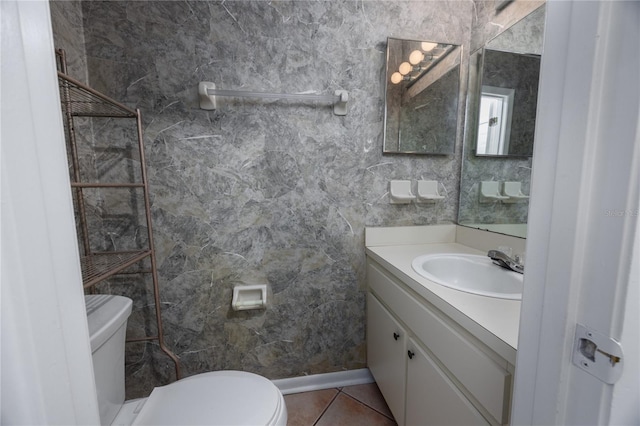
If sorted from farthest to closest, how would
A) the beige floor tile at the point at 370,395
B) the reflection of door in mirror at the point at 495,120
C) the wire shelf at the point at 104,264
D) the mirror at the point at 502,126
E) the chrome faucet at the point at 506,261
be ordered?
the beige floor tile at the point at 370,395 < the reflection of door in mirror at the point at 495,120 < the mirror at the point at 502,126 < the chrome faucet at the point at 506,261 < the wire shelf at the point at 104,264

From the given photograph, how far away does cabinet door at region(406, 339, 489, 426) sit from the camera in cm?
70

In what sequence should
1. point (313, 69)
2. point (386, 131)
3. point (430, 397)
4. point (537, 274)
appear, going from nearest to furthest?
point (537, 274) < point (430, 397) < point (313, 69) < point (386, 131)

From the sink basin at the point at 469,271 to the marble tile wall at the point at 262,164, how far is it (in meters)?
0.32

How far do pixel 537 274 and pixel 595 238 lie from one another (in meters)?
0.09

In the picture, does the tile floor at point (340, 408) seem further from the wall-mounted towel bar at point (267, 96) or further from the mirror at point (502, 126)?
the wall-mounted towel bar at point (267, 96)

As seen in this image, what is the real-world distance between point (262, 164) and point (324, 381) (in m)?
1.30

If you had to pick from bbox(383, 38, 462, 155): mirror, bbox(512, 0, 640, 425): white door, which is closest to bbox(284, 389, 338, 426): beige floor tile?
bbox(512, 0, 640, 425): white door

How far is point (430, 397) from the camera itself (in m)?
0.84

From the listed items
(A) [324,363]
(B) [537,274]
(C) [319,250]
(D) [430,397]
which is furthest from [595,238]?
(A) [324,363]

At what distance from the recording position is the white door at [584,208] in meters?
0.28

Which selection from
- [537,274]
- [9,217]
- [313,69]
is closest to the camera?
Result: [9,217]

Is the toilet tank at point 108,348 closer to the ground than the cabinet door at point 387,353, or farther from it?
farther from it

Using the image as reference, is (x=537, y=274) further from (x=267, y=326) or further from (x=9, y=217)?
(x=267, y=326)

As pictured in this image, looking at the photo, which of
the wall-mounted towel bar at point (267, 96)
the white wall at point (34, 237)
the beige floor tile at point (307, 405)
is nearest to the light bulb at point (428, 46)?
the wall-mounted towel bar at point (267, 96)
